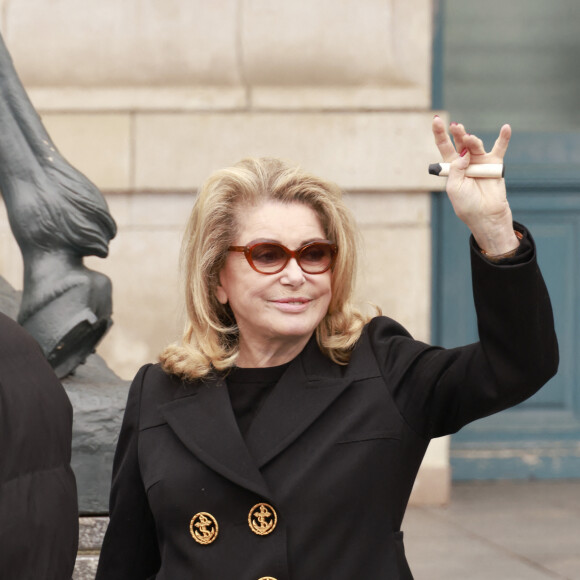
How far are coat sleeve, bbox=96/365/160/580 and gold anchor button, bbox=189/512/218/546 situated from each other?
0.21 m

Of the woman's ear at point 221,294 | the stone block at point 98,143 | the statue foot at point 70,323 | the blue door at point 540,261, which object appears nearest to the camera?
the woman's ear at point 221,294

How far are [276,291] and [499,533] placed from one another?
3.63 meters

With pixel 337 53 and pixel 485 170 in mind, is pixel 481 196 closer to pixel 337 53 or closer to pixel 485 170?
pixel 485 170

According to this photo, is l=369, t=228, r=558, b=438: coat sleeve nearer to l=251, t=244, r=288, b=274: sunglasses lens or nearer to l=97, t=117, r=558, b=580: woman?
l=97, t=117, r=558, b=580: woman

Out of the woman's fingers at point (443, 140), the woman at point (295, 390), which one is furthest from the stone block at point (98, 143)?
the woman's fingers at point (443, 140)

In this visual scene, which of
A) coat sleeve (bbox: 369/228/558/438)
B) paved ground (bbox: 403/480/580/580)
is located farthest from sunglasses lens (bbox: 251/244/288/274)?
paved ground (bbox: 403/480/580/580)

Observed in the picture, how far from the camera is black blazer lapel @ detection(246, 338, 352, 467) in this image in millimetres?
2373

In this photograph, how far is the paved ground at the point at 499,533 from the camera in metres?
5.04

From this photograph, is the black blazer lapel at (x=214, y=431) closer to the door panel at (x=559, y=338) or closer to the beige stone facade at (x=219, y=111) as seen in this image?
the beige stone facade at (x=219, y=111)

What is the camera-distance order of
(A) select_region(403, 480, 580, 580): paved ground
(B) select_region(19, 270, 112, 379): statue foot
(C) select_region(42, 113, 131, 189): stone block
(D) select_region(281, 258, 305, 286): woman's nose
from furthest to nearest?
(C) select_region(42, 113, 131, 189): stone block, (A) select_region(403, 480, 580, 580): paved ground, (B) select_region(19, 270, 112, 379): statue foot, (D) select_region(281, 258, 305, 286): woman's nose

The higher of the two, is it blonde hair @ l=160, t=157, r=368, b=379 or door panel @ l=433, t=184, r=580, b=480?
blonde hair @ l=160, t=157, r=368, b=379

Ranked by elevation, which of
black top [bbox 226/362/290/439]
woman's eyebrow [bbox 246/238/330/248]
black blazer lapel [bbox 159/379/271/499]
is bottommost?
black blazer lapel [bbox 159/379/271/499]

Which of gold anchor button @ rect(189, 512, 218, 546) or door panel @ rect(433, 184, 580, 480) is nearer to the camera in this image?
gold anchor button @ rect(189, 512, 218, 546)

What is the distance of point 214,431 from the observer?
7.90 ft
